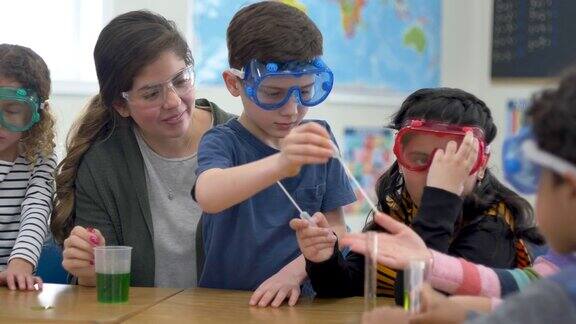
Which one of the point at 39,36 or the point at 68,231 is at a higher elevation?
the point at 39,36

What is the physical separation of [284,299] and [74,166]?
85 cm

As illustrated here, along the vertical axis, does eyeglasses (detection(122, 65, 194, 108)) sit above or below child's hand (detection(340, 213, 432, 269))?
above

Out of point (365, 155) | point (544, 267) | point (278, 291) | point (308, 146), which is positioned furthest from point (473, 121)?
point (365, 155)

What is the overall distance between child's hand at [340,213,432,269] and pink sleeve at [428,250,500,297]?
0.14 ft

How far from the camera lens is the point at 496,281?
5.24 feet

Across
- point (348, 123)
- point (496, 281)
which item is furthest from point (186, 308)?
point (348, 123)

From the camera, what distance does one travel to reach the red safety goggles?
189cm

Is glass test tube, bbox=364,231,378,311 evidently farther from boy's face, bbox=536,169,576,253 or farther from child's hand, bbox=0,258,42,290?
child's hand, bbox=0,258,42,290

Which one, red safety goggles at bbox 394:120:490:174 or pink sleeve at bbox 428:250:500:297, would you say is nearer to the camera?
pink sleeve at bbox 428:250:500:297

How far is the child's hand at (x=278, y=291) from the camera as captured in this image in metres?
1.80

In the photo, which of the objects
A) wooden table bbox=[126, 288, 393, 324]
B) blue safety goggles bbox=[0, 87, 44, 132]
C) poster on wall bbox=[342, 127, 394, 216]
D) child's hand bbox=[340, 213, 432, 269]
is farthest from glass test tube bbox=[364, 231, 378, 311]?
poster on wall bbox=[342, 127, 394, 216]

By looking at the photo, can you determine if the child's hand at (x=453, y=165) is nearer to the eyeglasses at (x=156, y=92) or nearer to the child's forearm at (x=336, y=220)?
the child's forearm at (x=336, y=220)

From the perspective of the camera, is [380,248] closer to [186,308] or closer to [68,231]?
[186,308]

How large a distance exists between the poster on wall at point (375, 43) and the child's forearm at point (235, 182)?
224 cm
